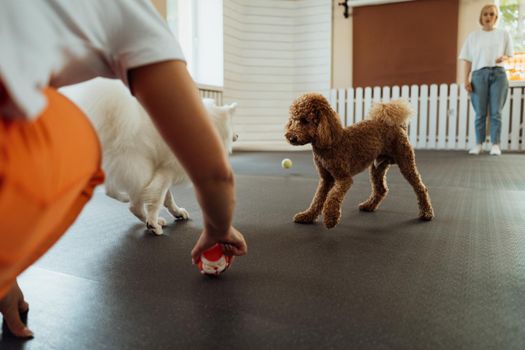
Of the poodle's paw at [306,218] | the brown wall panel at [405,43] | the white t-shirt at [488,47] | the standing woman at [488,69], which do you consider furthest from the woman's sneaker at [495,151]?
the poodle's paw at [306,218]

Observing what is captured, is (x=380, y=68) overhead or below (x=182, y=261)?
overhead

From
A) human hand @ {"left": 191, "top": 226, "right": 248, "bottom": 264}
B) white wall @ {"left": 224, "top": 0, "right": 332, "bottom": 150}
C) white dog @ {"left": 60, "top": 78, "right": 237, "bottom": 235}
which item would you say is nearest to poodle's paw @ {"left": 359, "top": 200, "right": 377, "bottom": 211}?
white dog @ {"left": 60, "top": 78, "right": 237, "bottom": 235}

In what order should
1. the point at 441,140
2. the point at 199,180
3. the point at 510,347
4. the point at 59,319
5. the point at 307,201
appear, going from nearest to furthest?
1. the point at 199,180
2. the point at 510,347
3. the point at 59,319
4. the point at 307,201
5. the point at 441,140

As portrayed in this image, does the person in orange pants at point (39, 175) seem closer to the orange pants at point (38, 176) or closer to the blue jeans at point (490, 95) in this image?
the orange pants at point (38, 176)

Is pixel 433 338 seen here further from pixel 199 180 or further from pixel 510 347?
pixel 199 180

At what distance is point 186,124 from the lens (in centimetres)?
54

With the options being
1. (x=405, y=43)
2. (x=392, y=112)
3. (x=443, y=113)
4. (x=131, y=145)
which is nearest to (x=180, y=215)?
(x=131, y=145)

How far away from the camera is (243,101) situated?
6613mm

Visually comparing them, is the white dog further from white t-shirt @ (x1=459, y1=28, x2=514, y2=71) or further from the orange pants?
white t-shirt @ (x1=459, y1=28, x2=514, y2=71)

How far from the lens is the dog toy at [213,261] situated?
121 cm

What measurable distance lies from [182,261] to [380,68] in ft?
18.8

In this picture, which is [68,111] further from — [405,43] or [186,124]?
[405,43]

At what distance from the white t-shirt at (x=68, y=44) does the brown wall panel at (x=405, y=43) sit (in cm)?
630

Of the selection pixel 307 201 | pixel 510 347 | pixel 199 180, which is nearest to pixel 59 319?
pixel 199 180
